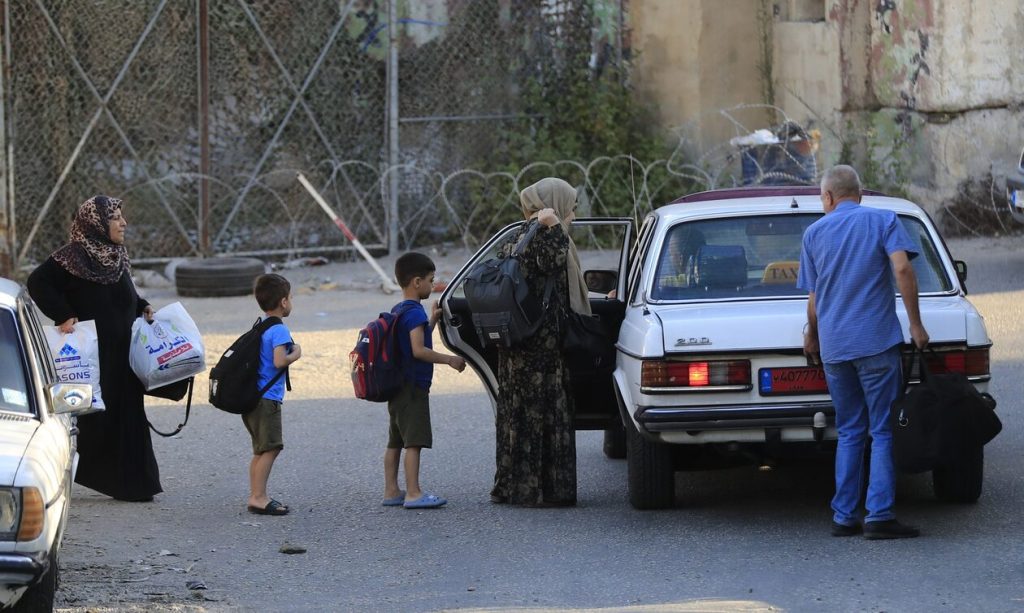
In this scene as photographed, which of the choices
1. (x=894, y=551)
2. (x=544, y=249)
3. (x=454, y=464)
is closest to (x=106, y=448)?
(x=454, y=464)

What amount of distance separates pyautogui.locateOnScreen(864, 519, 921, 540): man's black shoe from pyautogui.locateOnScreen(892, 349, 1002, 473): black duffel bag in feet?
0.95

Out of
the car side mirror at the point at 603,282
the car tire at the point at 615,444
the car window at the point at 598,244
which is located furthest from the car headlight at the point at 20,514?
the car window at the point at 598,244

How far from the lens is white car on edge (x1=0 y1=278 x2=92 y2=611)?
482 cm

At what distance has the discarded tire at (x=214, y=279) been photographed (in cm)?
1551

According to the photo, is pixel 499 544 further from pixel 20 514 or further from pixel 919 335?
pixel 20 514

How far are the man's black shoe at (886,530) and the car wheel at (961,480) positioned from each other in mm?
545

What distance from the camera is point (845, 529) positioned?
6.48 m

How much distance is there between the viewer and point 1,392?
5660 millimetres

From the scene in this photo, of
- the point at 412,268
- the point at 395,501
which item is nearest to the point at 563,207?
the point at 412,268

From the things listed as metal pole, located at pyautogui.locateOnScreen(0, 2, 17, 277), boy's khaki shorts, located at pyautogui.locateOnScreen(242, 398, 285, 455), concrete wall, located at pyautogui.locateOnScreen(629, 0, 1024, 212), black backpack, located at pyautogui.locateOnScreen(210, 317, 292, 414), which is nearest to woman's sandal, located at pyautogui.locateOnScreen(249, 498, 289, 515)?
boy's khaki shorts, located at pyautogui.locateOnScreen(242, 398, 285, 455)

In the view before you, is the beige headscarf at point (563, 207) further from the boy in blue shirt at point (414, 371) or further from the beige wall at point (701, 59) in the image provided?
the beige wall at point (701, 59)

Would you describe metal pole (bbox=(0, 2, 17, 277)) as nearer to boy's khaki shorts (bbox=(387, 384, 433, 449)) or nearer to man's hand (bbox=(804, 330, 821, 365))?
boy's khaki shorts (bbox=(387, 384, 433, 449))

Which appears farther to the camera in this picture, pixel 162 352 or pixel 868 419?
pixel 162 352

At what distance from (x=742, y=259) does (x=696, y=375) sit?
105cm
